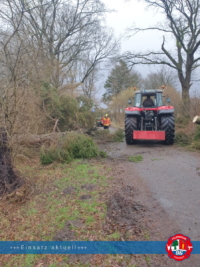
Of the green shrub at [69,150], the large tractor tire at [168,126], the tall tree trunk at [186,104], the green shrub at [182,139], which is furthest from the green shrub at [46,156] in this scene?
the tall tree trunk at [186,104]

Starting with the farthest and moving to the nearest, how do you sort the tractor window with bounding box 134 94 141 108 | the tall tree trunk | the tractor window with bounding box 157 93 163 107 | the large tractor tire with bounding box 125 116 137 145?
the tall tree trunk < the tractor window with bounding box 134 94 141 108 < the tractor window with bounding box 157 93 163 107 < the large tractor tire with bounding box 125 116 137 145

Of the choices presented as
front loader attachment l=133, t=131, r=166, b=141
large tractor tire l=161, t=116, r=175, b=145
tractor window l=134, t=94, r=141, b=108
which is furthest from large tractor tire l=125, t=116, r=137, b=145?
large tractor tire l=161, t=116, r=175, b=145

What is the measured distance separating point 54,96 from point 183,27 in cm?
1202

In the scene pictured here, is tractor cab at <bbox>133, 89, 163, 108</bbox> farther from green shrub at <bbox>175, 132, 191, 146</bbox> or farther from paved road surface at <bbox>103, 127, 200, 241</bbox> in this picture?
paved road surface at <bbox>103, 127, 200, 241</bbox>

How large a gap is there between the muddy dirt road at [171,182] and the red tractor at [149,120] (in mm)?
797

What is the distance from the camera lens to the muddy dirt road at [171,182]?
326 centimetres

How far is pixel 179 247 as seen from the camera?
274 cm

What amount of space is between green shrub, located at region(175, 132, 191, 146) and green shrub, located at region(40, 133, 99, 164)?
406cm

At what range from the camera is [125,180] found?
17.5 feet

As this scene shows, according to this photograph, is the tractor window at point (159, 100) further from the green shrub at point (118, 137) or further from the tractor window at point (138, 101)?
the green shrub at point (118, 137)

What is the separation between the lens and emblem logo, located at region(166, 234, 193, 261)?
2.60 metres

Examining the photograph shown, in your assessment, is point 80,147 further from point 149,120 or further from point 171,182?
point 149,120

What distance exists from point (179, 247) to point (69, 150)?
204 inches

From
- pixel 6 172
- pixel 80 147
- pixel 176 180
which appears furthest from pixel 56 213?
pixel 80 147
